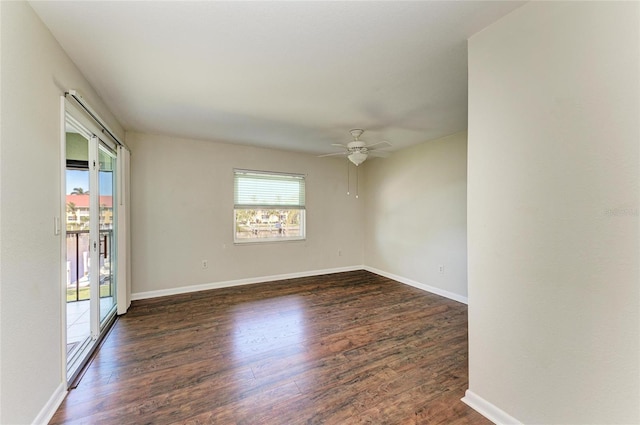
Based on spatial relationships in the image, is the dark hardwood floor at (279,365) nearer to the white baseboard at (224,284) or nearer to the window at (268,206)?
the white baseboard at (224,284)

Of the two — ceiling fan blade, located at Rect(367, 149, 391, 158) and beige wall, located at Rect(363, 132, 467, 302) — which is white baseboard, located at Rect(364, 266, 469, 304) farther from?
ceiling fan blade, located at Rect(367, 149, 391, 158)

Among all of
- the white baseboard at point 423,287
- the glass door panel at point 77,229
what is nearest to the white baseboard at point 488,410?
the white baseboard at point 423,287

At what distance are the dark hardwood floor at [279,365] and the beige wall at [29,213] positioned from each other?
1.39 ft

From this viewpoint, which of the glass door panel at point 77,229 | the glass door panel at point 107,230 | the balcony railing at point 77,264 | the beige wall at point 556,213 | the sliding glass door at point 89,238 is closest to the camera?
the beige wall at point 556,213

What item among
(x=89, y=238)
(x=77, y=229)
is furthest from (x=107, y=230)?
(x=77, y=229)

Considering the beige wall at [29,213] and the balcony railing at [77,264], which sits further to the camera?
the balcony railing at [77,264]

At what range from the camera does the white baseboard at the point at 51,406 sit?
1.54 metres

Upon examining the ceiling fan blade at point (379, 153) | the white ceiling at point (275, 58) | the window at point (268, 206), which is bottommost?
the window at point (268, 206)

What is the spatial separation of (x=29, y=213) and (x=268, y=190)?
353 centimetres

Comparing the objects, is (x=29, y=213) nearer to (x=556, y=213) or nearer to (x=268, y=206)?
(x=556, y=213)

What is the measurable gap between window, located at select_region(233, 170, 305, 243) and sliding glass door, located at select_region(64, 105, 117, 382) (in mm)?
1807

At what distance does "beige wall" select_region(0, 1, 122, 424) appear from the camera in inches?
50.9

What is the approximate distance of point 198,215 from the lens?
430cm

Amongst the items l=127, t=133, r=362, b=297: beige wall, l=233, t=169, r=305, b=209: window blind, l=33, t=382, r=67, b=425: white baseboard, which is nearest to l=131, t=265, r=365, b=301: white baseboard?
l=127, t=133, r=362, b=297: beige wall
